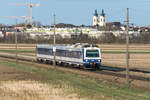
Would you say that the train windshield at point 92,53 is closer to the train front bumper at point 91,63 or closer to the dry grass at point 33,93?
the train front bumper at point 91,63

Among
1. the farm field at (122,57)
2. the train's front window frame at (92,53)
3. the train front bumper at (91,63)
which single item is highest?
the train's front window frame at (92,53)

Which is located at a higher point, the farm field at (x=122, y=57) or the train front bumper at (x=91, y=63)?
the train front bumper at (x=91, y=63)

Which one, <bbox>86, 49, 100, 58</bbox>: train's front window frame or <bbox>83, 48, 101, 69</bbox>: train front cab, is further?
<bbox>86, 49, 100, 58</bbox>: train's front window frame

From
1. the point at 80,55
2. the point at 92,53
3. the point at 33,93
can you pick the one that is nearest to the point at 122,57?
the point at 80,55

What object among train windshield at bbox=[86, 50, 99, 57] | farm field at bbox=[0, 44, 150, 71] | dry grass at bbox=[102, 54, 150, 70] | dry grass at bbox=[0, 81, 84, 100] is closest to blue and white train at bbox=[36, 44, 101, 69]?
train windshield at bbox=[86, 50, 99, 57]

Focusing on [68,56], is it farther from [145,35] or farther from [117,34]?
[117,34]

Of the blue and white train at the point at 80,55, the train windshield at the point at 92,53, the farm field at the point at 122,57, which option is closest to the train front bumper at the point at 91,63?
the blue and white train at the point at 80,55

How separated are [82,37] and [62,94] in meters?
131

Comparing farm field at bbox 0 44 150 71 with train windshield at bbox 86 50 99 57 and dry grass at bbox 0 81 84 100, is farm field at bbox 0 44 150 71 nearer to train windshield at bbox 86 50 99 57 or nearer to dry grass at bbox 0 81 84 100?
train windshield at bbox 86 50 99 57

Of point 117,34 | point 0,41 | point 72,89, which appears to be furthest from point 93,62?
point 117,34

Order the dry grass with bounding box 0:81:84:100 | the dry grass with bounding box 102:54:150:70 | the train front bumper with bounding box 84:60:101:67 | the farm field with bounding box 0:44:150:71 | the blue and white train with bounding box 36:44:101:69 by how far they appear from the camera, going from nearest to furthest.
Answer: the dry grass with bounding box 0:81:84:100
the train front bumper with bounding box 84:60:101:67
the blue and white train with bounding box 36:44:101:69
the dry grass with bounding box 102:54:150:70
the farm field with bounding box 0:44:150:71

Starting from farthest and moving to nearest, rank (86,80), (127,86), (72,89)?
1. (86,80)
2. (127,86)
3. (72,89)

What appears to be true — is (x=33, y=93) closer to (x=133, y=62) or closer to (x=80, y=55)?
(x=80, y=55)

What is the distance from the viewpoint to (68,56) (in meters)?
52.0
